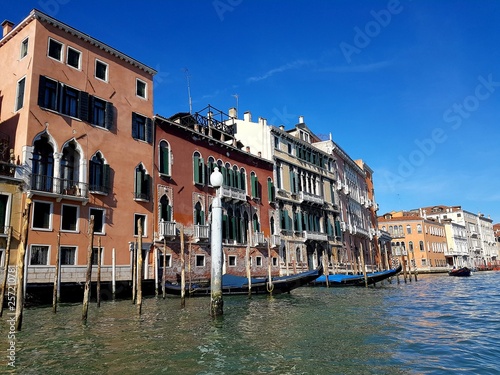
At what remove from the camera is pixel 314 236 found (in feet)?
93.1

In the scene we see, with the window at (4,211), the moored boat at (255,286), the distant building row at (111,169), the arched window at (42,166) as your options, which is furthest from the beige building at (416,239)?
the window at (4,211)

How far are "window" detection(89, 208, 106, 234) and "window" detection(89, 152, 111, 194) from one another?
75 cm

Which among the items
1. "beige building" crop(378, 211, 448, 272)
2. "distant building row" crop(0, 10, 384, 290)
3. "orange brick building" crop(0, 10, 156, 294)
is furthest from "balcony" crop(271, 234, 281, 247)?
"beige building" crop(378, 211, 448, 272)

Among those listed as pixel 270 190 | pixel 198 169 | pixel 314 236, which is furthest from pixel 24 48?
pixel 314 236

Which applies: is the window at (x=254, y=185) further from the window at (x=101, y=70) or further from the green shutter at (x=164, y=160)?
the window at (x=101, y=70)

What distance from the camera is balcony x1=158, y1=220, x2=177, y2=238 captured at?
58.9 feet

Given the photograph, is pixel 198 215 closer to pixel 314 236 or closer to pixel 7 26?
pixel 314 236

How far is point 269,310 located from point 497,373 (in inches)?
285

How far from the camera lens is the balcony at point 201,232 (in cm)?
1969

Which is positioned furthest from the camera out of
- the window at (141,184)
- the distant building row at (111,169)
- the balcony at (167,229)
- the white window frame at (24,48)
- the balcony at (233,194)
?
the balcony at (233,194)

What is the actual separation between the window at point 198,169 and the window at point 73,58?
270 inches

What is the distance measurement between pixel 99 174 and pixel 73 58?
4.70 m

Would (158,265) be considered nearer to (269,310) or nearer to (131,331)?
(269,310)

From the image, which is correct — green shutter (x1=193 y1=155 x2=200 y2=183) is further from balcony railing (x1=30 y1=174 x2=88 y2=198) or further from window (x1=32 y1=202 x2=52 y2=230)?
window (x1=32 y1=202 x2=52 y2=230)
